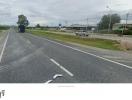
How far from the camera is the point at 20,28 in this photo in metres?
86.4
